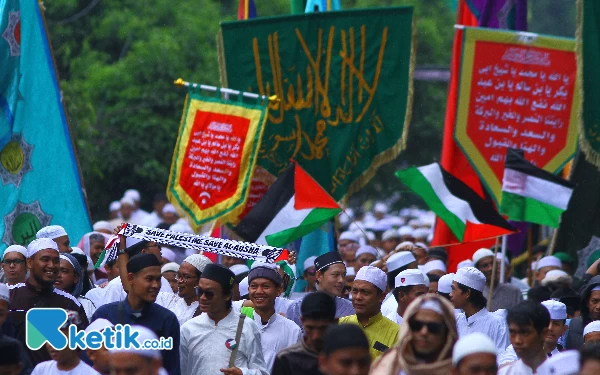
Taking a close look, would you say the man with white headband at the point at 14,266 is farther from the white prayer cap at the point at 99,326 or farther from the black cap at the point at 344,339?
the black cap at the point at 344,339

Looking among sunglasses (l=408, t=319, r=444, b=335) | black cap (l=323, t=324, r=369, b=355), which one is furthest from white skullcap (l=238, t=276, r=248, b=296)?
sunglasses (l=408, t=319, r=444, b=335)

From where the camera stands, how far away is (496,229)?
441 inches

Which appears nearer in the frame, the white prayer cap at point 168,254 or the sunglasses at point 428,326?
the sunglasses at point 428,326

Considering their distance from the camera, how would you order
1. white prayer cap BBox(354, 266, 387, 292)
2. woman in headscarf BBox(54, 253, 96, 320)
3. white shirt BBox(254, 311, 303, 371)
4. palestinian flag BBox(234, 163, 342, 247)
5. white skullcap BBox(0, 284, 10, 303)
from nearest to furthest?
white skullcap BBox(0, 284, 10, 303), white prayer cap BBox(354, 266, 387, 292), white shirt BBox(254, 311, 303, 371), woman in headscarf BBox(54, 253, 96, 320), palestinian flag BBox(234, 163, 342, 247)

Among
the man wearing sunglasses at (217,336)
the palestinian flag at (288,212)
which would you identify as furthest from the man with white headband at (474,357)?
the palestinian flag at (288,212)

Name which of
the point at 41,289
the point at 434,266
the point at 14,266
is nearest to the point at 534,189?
the point at 434,266

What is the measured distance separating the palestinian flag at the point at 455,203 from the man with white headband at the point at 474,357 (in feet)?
18.5

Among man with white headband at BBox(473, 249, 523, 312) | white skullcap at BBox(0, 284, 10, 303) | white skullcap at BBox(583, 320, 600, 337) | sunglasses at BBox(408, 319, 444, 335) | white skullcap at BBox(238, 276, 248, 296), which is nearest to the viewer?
sunglasses at BBox(408, 319, 444, 335)

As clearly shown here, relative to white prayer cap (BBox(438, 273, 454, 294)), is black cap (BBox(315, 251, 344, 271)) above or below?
above

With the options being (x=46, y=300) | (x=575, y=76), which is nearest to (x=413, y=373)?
(x=46, y=300)

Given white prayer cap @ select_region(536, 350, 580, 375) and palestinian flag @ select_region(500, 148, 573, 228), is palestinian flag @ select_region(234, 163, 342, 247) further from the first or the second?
white prayer cap @ select_region(536, 350, 580, 375)

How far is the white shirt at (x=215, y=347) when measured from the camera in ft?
25.3

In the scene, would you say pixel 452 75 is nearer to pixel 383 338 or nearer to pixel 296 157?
Answer: pixel 296 157

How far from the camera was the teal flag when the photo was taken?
Result: 11.8m
